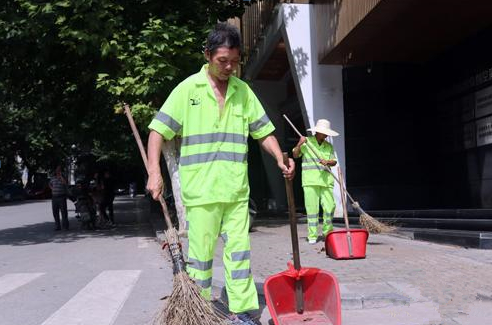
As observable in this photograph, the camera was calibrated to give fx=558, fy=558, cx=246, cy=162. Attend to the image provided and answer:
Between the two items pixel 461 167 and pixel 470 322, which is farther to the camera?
pixel 461 167

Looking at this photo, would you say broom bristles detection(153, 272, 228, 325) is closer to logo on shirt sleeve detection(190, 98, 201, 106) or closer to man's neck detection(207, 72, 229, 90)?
logo on shirt sleeve detection(190, 98, 201, 106)

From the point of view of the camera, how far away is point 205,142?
3830 millimetres

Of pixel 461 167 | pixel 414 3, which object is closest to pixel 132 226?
pixel 461 167

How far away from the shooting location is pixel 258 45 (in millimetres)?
17922

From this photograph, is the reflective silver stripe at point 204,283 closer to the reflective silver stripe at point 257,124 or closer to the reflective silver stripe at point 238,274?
the reflective silver stripe at point 238,274

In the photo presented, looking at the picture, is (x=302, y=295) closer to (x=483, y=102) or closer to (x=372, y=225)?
(x=372, y=225)

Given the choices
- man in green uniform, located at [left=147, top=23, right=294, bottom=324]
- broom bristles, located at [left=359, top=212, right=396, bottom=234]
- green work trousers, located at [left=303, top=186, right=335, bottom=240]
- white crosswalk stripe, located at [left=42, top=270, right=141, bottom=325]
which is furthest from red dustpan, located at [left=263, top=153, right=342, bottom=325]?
broom bristles, located at [left=359, top=212, right=396, bottom=234]

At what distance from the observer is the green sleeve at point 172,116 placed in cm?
385

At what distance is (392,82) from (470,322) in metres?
9.11

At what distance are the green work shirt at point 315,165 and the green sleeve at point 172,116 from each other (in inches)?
181

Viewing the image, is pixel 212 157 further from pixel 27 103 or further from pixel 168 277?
pixel 27 103

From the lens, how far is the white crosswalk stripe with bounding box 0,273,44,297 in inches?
257

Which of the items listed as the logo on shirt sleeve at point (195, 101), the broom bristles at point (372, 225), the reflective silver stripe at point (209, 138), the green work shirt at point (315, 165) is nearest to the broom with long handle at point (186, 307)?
the reflective silver stripe at point (209, 138)

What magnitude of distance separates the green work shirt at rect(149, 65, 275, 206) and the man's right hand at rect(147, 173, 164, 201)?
0.18 m
